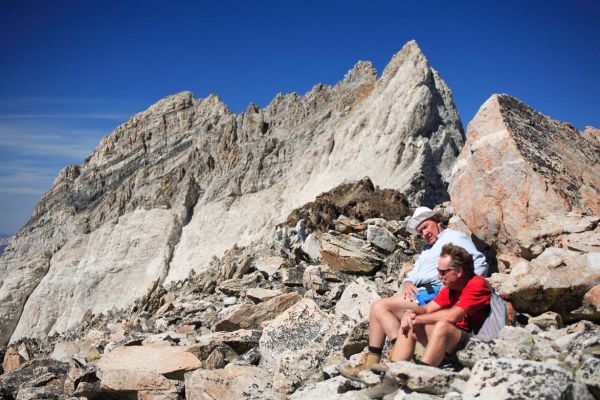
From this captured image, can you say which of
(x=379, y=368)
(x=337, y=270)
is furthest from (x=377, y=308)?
(x=337, y=270)

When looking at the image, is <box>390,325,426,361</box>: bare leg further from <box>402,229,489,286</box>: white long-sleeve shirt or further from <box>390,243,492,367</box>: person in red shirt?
<box>402,229,489,286</box>: white long-sleeve shirt

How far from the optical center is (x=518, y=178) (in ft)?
29.6

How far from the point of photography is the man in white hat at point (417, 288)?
628 cm

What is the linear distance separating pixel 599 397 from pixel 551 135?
23.2ft

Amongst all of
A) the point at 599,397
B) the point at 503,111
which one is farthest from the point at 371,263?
the point at 599,397

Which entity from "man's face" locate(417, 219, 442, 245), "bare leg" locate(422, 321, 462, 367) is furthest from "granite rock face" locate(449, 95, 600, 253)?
"bare leg" locate(422, 321, 462, 367)

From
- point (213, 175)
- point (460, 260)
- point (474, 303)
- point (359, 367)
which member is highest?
point (213, 175)

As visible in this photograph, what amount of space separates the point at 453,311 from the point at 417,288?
1.73 meters

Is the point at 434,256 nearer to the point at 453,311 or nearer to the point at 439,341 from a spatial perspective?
the point at 453,311

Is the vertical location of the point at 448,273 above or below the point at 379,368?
above

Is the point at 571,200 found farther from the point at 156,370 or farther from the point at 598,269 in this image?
the point at 156,370

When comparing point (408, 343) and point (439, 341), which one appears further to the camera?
point (408, 343)

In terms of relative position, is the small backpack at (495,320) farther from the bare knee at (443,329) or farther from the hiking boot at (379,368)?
the hiking boot at (379,368)

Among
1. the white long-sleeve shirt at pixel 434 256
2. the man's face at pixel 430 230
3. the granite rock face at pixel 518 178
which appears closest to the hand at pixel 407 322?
the white long-sleeve shirt at pixel 434 256
